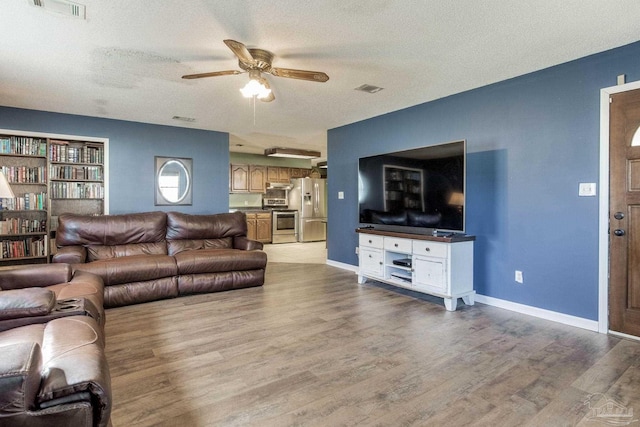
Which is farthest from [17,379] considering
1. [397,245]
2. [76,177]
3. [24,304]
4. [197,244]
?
[76,177]

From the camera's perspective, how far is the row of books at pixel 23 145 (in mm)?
4555

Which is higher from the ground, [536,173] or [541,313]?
[536,173]

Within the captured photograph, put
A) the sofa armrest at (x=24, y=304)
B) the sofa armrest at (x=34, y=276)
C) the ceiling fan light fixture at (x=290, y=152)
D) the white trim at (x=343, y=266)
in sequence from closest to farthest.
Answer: the sofa armrest at (x=24, y=304)
the sofa armrest at (x=34, y=276)
the white trim at (x=343, y=266)
the ceiling fan light fixture at (x=290, y=152)

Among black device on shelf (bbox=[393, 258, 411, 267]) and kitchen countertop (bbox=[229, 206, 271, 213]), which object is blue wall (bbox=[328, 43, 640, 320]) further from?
kitchen countertop (bbox=[229, 206, 271, 213])

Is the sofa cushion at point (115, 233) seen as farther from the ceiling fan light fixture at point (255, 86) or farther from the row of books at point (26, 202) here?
the ceiling fan light fixture at point (255, 86)

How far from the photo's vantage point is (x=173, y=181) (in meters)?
5.66

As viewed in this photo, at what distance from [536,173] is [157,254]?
176 inches

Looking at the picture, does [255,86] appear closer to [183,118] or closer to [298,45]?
[298,45]

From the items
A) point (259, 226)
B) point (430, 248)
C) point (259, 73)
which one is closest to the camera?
point (259, 73)

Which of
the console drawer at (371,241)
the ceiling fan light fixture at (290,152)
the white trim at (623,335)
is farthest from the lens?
the ceiling fan light fixture at (290,152)

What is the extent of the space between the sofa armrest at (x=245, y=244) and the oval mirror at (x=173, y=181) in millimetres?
1323

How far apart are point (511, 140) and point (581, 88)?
700mm

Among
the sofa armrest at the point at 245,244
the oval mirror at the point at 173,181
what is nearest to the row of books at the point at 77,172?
the oval mirror at the point at 173,181

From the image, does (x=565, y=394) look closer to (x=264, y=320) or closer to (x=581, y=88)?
(x=264, y=320)
